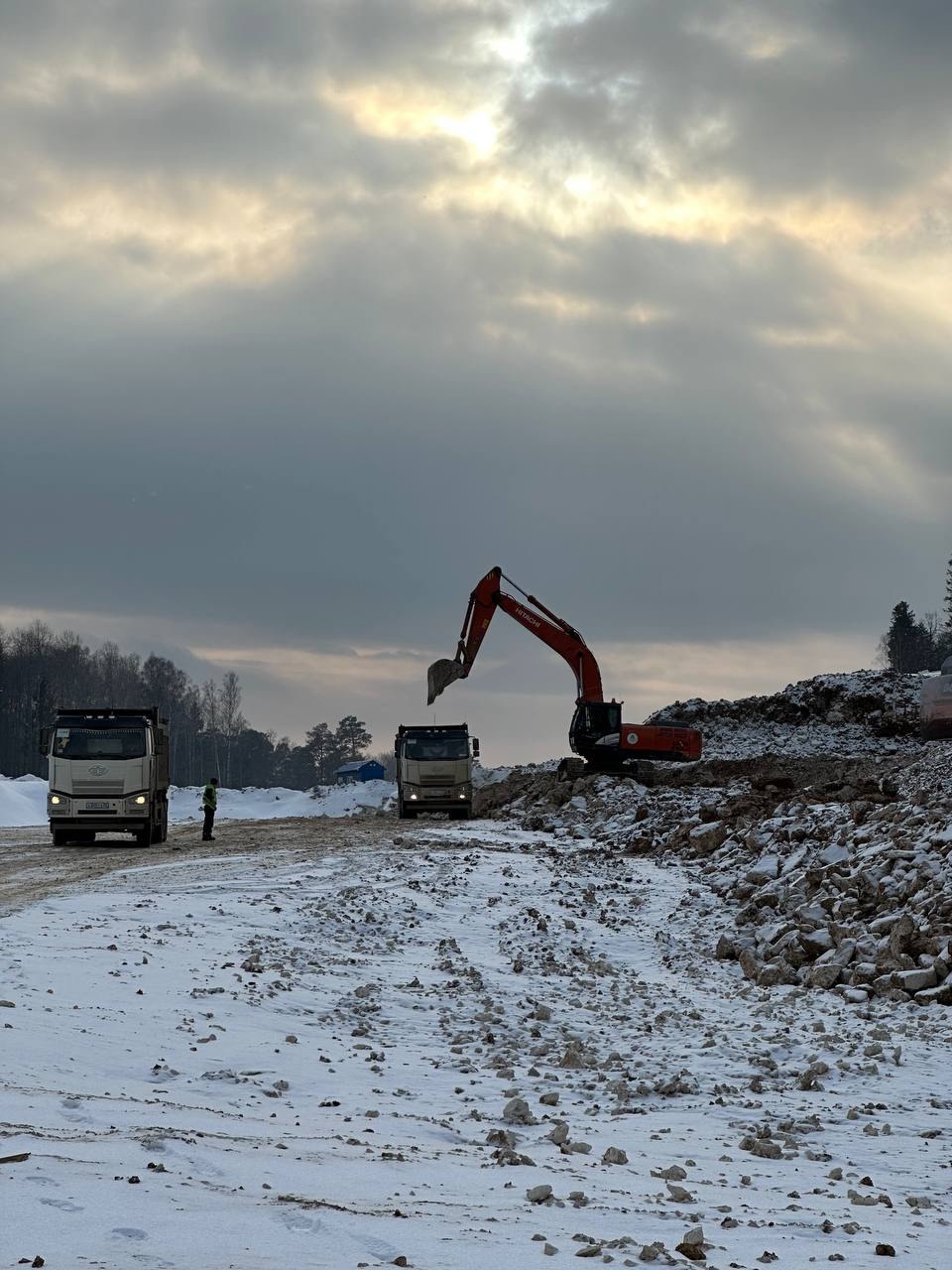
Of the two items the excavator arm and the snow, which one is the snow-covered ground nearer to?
the excavator arm

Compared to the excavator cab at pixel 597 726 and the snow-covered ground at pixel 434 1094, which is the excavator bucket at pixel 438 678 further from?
the snow-covered ground at pixel 434 1094

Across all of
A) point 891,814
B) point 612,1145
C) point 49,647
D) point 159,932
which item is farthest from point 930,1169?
point 49,647

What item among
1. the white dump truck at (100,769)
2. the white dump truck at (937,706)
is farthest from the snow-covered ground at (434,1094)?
the white dump truck at (937,706)

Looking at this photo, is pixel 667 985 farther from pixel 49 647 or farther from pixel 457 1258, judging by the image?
pixel 49 647

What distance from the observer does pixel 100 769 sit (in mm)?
29844

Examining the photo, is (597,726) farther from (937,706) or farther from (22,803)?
(22,803)

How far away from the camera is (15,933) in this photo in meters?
14.7

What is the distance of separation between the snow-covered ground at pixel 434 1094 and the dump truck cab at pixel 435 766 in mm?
16733

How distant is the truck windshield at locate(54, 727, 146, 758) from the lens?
97.5 feet

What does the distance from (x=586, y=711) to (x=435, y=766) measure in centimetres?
652

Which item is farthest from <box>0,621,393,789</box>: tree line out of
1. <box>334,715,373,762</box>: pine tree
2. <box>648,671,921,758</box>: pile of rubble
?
<box>648,671,921,758</box>: pile of rubble

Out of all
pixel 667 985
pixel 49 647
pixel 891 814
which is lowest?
pixel 667 985

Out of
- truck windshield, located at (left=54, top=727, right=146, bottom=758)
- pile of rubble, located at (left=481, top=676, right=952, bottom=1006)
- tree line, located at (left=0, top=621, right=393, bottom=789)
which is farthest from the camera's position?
tree line, located at (left=0, top=621, right=393, bottom=789)

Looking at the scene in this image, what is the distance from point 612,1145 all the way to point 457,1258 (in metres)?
3.18
